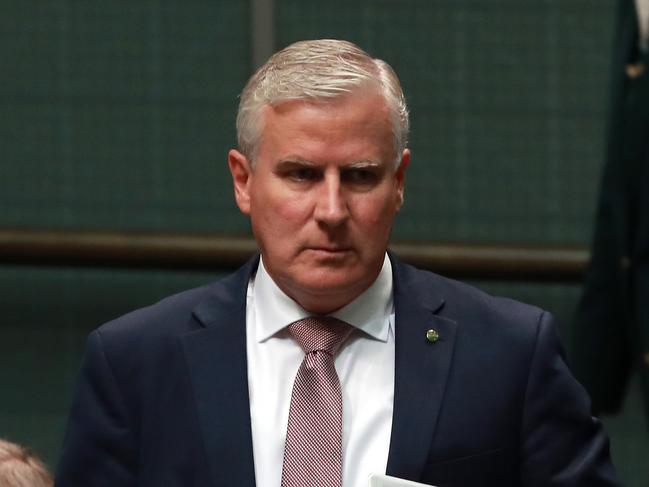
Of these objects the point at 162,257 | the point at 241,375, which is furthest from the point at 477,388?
the point at 162,257

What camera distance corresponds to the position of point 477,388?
2.99 metres

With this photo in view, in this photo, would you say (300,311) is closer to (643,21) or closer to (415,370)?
(415,370)

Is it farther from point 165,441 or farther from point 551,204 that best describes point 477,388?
point 551,204

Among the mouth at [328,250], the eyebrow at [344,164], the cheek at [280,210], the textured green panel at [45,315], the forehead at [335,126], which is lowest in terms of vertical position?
the textured green panel at [45,315]

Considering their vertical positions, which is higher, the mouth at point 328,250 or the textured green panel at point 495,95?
the mouth at point 328,250

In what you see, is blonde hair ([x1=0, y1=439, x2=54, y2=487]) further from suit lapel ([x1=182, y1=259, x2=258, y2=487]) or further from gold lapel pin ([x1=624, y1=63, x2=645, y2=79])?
gold lapel pin ([x1=624, y1=63, x2=645, y2=79])

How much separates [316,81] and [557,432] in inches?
27.6

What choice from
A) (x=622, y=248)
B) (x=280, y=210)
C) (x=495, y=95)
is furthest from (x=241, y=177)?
(x=495, y=95)

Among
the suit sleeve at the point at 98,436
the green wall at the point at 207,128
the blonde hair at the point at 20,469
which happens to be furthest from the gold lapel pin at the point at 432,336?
the green wall at the point at 207,128

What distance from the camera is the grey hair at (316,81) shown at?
9.52 feet

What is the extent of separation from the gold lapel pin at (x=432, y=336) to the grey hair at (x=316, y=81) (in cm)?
30

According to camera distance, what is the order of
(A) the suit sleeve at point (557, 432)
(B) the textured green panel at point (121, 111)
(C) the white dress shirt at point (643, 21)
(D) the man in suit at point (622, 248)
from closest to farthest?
1. (A) the suit sleeve at point (557, 432)
2. (D) the man in suit at point (622, 248)
3. (C) the white dress shirt at point (643, 21)
4. (B) the textured green panel at point (121, 111)

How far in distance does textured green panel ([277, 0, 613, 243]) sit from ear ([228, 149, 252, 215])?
3020 mm

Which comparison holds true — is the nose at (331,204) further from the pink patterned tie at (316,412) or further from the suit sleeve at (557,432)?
the suit sleeve at (557,432)
